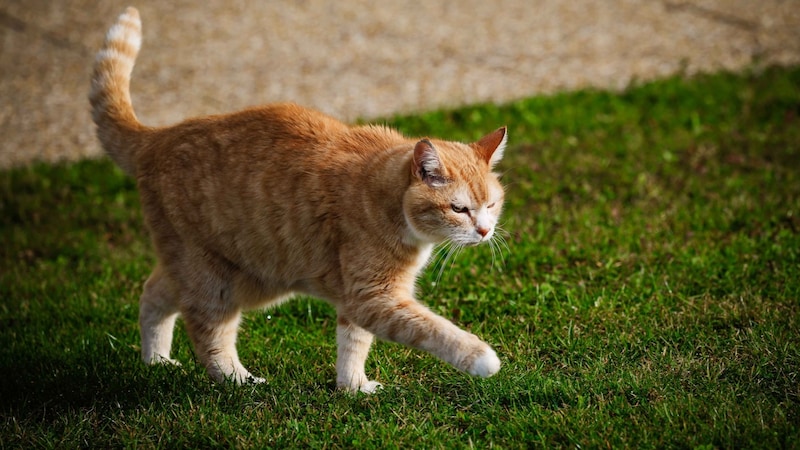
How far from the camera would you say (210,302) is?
4211mm

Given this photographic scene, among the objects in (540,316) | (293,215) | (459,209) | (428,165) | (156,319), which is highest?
(428,165)

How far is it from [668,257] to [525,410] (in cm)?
185

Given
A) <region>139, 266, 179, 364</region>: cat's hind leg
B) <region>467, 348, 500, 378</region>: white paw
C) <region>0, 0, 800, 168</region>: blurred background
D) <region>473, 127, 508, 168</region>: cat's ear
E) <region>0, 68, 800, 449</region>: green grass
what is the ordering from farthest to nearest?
<region>0, 0, 800, 168</region>: blurred background, <region>139, 266, 179, 364</region>: cat's hind leg, <region>473, 127, 508, 168</region>: cat's ear, <region>0, 68, 800, 449</region>: green grass, <region>467, 348, 500, 378</region>: white paw

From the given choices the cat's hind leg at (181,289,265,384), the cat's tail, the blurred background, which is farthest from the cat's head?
the blurred background

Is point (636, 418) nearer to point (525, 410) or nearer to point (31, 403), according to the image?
point (525, 410)

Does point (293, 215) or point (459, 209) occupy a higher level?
point (459, 209)

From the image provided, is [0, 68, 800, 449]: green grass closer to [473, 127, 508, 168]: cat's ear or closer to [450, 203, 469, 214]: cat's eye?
[450, 203, 469, 214]: cat's eye

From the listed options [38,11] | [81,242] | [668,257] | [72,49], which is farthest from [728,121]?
[38,11]

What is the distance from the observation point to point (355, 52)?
30.4ft

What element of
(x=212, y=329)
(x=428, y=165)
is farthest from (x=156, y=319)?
(x=428, y=165)

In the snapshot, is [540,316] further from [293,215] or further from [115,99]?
[115,99]

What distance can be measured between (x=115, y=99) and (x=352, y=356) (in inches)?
75.2

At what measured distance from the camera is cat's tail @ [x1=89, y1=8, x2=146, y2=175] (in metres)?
4.51

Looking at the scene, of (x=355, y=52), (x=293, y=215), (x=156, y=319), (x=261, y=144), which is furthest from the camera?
(x=355, y=52)
